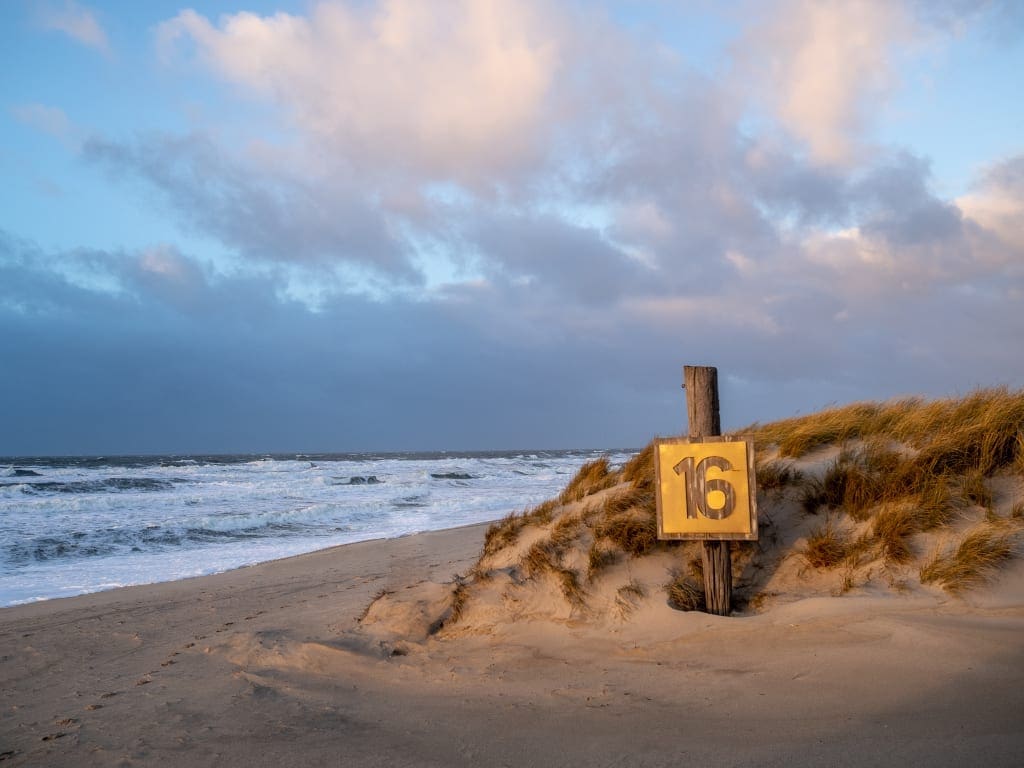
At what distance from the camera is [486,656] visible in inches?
216

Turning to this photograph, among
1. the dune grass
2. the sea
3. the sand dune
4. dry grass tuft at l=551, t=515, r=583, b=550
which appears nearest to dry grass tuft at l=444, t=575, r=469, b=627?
the sand dune

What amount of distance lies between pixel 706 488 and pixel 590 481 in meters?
2.63

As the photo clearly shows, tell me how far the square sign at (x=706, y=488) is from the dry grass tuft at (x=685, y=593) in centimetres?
46

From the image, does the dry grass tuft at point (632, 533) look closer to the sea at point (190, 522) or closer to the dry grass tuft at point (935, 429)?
the dry grass tuft at point (935, 429)

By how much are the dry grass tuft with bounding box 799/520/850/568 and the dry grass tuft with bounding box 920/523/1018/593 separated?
63 centimetres

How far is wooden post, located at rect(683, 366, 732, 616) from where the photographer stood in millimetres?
5684

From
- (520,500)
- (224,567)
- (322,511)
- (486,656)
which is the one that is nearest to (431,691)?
(486,656)

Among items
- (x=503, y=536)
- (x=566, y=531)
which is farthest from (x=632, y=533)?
(x=503, y=536)

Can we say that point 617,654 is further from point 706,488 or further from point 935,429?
point 935,429

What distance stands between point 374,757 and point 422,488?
27165 mm

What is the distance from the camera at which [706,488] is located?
573 centimetres

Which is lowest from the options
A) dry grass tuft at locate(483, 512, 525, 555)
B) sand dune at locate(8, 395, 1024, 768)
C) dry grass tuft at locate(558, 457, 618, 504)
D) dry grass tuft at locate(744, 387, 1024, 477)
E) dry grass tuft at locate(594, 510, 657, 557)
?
sand dune at locate(8, 395, 1024, 768)

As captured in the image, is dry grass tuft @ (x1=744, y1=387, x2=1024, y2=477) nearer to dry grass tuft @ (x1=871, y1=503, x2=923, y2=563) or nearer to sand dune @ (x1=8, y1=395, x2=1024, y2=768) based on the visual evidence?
sand dune @ (x1=8, y1=395, x2=1024, y2=768)

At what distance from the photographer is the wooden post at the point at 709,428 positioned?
18.6 feet
